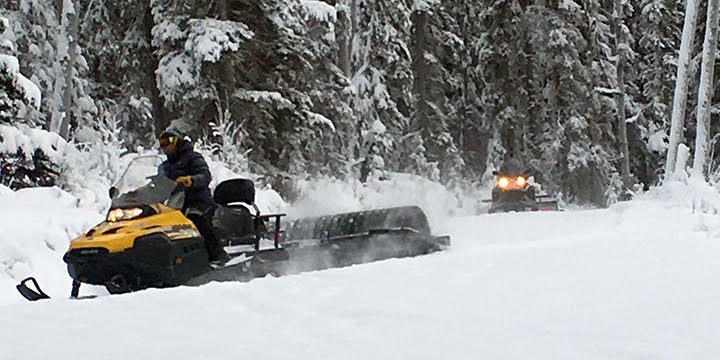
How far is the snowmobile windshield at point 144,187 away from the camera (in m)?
7.39

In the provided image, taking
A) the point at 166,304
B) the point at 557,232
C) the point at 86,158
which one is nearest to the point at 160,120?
the point at 86,158

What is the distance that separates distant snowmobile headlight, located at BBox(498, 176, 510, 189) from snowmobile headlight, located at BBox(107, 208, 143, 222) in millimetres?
12104

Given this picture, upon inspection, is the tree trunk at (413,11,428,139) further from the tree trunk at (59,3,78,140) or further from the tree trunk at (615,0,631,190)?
the tree trunk at (59,3,78,140)

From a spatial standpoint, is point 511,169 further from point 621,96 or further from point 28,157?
point 621,96

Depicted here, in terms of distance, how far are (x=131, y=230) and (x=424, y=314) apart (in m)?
2.96

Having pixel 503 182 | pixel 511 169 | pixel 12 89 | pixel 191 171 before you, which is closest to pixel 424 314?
pixel 191 171

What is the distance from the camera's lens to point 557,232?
12.6 metres

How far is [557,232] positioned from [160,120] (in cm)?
1216

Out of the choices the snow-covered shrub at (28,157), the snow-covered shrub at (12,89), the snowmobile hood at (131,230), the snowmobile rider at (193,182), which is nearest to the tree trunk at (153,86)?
the snow-covered shrub at (28,157)

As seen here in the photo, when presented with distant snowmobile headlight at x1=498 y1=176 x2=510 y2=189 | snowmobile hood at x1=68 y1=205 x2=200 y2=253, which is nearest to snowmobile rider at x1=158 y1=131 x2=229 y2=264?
snowmobile hood at x1=68 y1=205 x2=200 y2=253

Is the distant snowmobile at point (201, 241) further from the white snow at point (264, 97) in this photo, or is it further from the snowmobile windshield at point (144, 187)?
the white snow at point (264, 97)

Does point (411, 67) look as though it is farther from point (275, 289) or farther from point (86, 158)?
point (275, 289)

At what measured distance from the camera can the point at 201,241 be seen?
7.63 meters

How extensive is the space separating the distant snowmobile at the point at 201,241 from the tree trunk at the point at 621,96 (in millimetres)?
21821
